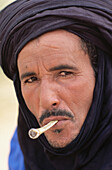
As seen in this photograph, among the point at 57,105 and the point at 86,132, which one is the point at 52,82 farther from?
the point at 86,132

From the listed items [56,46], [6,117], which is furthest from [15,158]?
[6,117]

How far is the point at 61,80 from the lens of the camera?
2.18 meters

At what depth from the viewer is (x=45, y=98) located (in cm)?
210

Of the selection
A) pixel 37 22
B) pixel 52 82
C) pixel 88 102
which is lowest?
pixel 88 102

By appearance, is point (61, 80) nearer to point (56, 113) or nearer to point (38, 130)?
point (56, 113)

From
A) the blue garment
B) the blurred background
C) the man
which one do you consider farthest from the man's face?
the blurred background

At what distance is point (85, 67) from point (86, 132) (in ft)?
1.32

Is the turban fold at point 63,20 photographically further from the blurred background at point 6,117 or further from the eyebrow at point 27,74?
the blurred background at point 6,117

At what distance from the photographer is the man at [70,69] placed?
2.12 m

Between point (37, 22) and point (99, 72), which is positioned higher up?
point (37, 22)

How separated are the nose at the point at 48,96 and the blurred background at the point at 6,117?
283cm

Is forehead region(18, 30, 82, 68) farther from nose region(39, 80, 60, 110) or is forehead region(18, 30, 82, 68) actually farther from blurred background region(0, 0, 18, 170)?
blurred background region(0, 0, 18, 170)

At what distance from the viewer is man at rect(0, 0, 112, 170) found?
2.12 metres

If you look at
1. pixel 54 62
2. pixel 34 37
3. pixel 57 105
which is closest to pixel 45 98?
pixel 57 105
